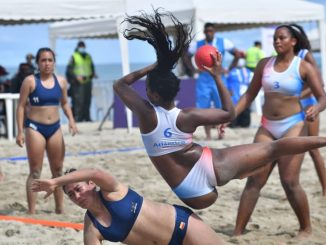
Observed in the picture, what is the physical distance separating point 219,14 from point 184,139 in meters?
10.1

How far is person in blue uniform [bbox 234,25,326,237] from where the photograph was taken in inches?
215

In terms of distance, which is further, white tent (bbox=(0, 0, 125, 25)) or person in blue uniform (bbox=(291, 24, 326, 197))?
white tent (bbox=(0, 0, 125, 25))

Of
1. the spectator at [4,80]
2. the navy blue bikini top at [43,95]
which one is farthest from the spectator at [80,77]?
the navy blue bikini top at [43,95]

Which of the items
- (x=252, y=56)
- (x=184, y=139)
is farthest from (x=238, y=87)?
(x=184, y=139)

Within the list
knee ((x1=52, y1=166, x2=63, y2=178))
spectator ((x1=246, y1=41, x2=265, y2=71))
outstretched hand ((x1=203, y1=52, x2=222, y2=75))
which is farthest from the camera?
spectator ((x1=246, y1=41, x2=265, y2=71))

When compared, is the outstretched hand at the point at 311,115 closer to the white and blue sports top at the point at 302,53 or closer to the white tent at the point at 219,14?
the white and blue sports top at the point at 302,53

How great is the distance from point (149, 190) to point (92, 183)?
390 cm

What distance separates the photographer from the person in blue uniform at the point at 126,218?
12.8 feet

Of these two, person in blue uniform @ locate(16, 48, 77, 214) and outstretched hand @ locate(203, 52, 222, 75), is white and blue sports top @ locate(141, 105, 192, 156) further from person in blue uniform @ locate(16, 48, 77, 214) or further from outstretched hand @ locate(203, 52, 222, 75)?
person in blue uniform @ locate(16, 48, 77, 214)

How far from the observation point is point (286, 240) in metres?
5.58

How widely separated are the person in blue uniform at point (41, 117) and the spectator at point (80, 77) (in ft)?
36.0

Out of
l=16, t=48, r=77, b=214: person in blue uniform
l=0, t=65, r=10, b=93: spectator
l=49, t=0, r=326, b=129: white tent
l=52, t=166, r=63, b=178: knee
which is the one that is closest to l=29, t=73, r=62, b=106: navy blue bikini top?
l=16, t=48, r=77, b=214: person in blue uniform

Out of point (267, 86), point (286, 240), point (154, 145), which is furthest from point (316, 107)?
point (154, 145)

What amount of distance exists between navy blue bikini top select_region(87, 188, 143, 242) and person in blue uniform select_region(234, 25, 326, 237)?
176 cm
